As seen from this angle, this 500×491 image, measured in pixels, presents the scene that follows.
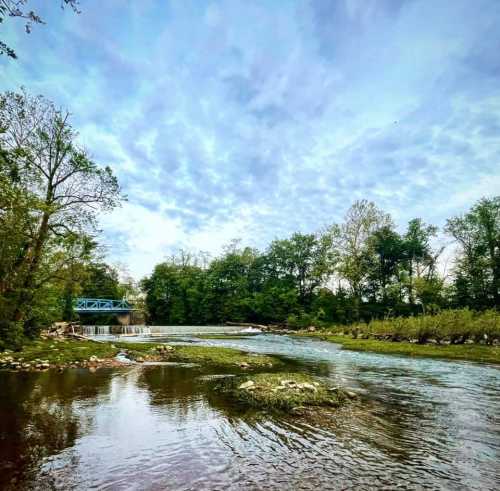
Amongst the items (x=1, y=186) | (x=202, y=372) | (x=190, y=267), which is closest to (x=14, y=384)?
(x=202, y=372)

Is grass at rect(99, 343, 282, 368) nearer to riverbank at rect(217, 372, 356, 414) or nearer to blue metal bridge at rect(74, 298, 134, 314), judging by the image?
riverbank at rect(217, 372, 356, 414)

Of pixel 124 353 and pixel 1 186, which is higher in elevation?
pixel 1 186

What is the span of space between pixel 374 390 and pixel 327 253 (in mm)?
61577

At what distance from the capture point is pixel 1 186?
1532cm

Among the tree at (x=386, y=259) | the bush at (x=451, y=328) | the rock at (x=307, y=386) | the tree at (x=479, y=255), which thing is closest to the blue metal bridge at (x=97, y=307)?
the bush at (x=451, y=328)

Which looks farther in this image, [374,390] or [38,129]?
[38,129]

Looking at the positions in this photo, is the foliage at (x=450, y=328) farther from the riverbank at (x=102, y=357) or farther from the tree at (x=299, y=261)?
the tree at (x=299, y=261)

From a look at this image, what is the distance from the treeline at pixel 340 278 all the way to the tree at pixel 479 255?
0.44 feet

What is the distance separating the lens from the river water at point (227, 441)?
16.8ft

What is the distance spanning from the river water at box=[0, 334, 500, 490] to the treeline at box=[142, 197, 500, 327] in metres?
28.1

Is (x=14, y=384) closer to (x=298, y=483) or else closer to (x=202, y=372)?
(x=202, y=372)

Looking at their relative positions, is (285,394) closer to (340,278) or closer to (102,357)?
(102,357)

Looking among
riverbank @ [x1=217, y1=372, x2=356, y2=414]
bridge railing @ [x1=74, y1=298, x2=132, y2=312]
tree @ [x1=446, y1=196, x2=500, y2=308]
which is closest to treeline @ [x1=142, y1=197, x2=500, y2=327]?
tree @ [x1=446, y1=196, x2=500, y2=308]

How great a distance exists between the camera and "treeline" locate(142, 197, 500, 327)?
176 feet
